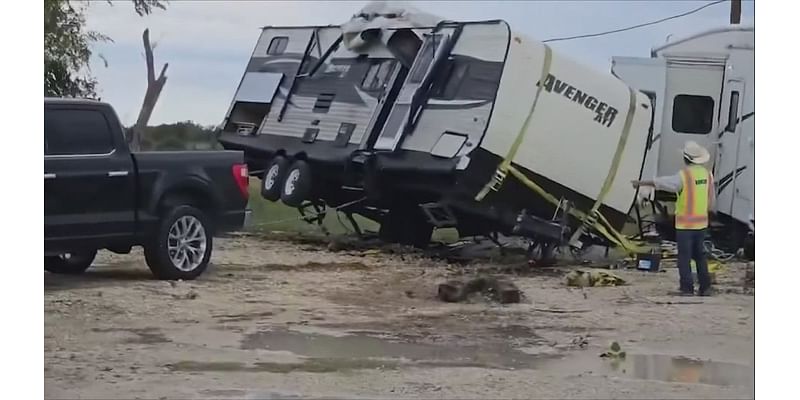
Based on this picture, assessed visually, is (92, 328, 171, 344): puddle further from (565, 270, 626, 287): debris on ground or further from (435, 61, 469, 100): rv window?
(565, 270, 626, 287): debris on ground

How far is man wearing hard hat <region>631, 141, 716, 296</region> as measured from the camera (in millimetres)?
7949

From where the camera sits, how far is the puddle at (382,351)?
287 inches

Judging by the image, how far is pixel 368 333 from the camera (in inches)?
293

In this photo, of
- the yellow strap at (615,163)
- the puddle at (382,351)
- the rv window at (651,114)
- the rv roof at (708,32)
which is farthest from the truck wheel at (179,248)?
the rv roof at (708,32)

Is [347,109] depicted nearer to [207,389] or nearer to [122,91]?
[122,91]

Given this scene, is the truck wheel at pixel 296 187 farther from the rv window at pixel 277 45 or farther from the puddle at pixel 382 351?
the puddle at pixel 382 351

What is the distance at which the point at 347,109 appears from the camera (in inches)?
316

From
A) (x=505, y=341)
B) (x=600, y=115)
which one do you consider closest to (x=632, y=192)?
(x=600, y=115)

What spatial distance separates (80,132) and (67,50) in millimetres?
460

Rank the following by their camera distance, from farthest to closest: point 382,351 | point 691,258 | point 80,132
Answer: point 691,258 → point 80,132 → point 382,351

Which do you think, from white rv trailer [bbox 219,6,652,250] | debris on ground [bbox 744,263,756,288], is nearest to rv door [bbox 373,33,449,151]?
white rv trailer [bbox 219,6,652,250]

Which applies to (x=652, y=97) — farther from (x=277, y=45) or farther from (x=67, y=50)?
(x=67, y=50)

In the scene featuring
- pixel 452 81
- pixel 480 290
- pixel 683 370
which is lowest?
pixel 683 370

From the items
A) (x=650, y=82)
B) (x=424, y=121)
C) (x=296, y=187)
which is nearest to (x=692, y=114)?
(x=650, y=82)
